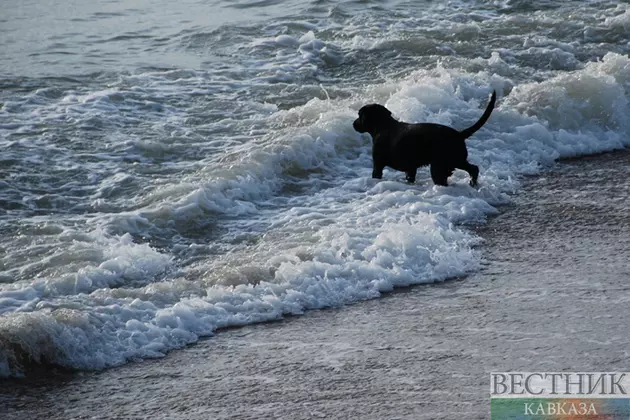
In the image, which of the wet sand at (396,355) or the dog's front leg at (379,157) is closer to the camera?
the wet sand at (396,355)

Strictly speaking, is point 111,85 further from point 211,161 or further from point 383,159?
point 383,159

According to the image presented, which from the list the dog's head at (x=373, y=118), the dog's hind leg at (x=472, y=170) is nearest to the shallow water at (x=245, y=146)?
the dog's hind leg at (x=472, y=170)

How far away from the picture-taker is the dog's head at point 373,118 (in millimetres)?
9531

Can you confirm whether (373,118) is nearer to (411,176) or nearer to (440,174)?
(411,176)

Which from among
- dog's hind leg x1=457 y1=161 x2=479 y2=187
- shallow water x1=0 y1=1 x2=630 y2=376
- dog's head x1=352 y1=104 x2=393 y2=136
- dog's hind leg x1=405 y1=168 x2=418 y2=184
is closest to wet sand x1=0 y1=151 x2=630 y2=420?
shallow water x1=0 y1=1 x2=630 y2=376

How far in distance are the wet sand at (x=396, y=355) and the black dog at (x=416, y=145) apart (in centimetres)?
146

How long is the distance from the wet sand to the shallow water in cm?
26

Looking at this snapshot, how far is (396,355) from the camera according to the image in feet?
20.3

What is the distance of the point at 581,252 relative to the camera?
7.77 meters

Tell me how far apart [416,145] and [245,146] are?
83.3 inches

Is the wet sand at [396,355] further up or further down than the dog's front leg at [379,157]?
further down

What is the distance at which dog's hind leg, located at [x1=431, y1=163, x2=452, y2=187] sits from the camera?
9.18 meters

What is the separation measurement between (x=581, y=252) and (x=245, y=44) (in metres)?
7.96

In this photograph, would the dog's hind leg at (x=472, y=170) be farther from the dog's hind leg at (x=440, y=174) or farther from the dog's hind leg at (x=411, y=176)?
the dog's hind leg at (x=411, y=176)
